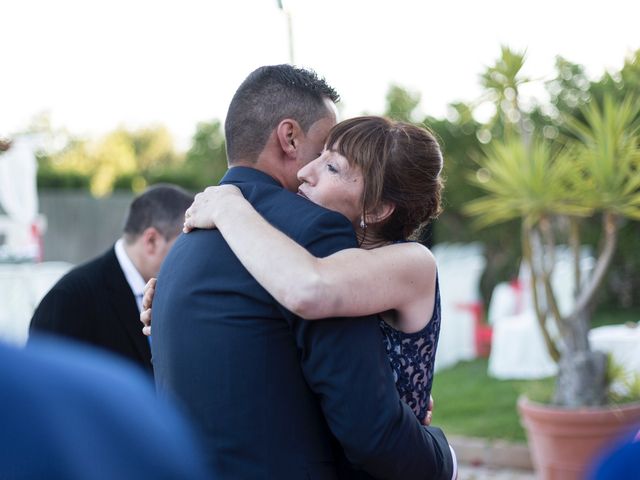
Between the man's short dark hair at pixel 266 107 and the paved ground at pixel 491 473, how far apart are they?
4957 mm

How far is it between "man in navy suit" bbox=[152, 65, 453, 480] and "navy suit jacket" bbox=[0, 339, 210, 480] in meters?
1.05

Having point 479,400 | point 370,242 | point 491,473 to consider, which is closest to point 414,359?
point 370,242

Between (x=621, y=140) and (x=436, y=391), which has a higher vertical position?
(x=621, y=140)

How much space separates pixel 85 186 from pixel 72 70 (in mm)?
3436

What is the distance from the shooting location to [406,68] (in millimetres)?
12750

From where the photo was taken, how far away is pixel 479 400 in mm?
8969

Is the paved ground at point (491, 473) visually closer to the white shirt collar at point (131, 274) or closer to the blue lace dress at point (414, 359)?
the white shirt collar at point (131, 274)

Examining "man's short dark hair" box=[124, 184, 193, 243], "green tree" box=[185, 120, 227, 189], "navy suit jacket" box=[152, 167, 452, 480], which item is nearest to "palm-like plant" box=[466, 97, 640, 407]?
"man's short dark hair" box=[124, 184, 193, 243]

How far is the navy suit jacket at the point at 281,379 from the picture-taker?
68.7 inches

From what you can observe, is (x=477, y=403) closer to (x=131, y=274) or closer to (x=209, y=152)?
(x=131, y=274)

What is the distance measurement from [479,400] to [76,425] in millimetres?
8621

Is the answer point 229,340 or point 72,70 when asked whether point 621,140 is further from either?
point 72,70

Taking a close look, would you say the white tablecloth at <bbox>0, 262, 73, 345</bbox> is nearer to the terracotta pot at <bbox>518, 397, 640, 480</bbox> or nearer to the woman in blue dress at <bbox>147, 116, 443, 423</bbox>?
the terracotta pot at <bbox>518, 397, 640, 480</bbox>

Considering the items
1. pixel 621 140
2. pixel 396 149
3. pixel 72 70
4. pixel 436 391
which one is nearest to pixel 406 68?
pixel 436 391
